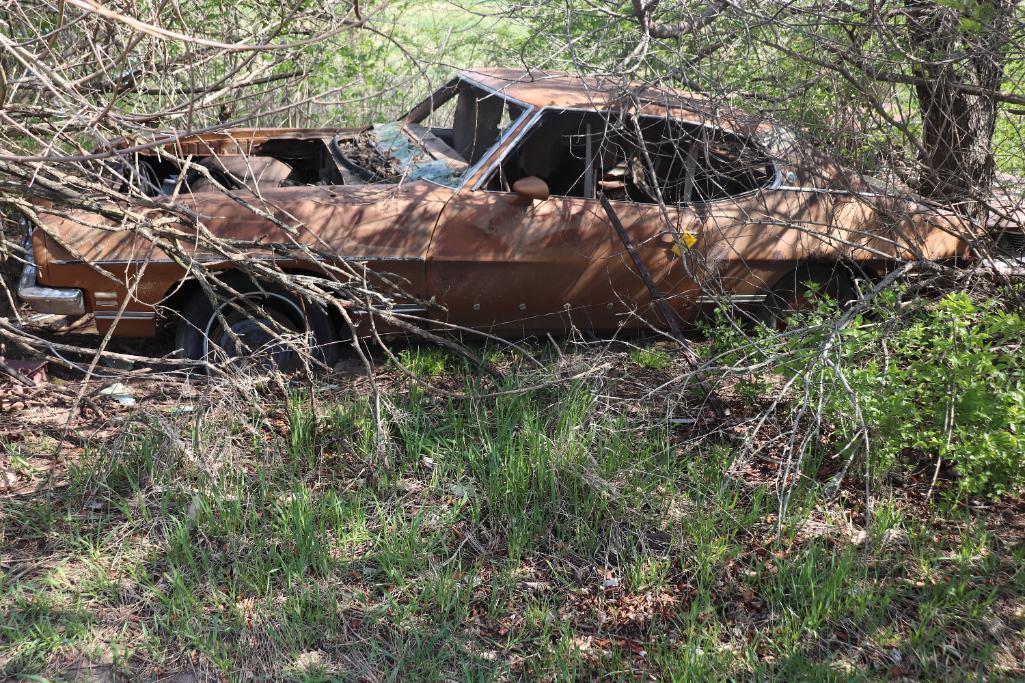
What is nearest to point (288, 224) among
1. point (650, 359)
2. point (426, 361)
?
point (426, 361)

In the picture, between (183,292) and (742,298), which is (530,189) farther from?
(183,292)

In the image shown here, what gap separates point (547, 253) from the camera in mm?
4527

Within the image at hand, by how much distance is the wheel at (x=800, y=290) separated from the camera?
4.92 m

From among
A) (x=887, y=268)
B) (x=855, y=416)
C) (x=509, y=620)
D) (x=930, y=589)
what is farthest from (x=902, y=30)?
(x=509, y=620)

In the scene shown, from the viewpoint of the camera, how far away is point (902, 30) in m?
4.27

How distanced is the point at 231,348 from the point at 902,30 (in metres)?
3.89

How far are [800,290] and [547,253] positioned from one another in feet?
5.25

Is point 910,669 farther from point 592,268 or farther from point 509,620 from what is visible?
point 592,268

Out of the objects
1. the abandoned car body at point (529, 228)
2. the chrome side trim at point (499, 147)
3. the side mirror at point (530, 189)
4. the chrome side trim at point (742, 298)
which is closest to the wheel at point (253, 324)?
the abandoned car body at point (529, 228)

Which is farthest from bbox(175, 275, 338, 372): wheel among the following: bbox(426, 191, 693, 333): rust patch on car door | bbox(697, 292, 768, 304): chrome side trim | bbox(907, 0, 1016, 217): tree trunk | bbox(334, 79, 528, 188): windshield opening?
bbox(907, 0, 1016, 217): tree trunk

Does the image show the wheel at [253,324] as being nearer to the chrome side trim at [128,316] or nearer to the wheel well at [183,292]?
the wheel well at [183,292]

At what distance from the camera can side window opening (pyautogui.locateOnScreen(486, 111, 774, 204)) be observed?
4648 millimetres

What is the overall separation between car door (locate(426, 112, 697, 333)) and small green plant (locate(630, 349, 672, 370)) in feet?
0.85

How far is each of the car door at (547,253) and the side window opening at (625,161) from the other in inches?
0.5
